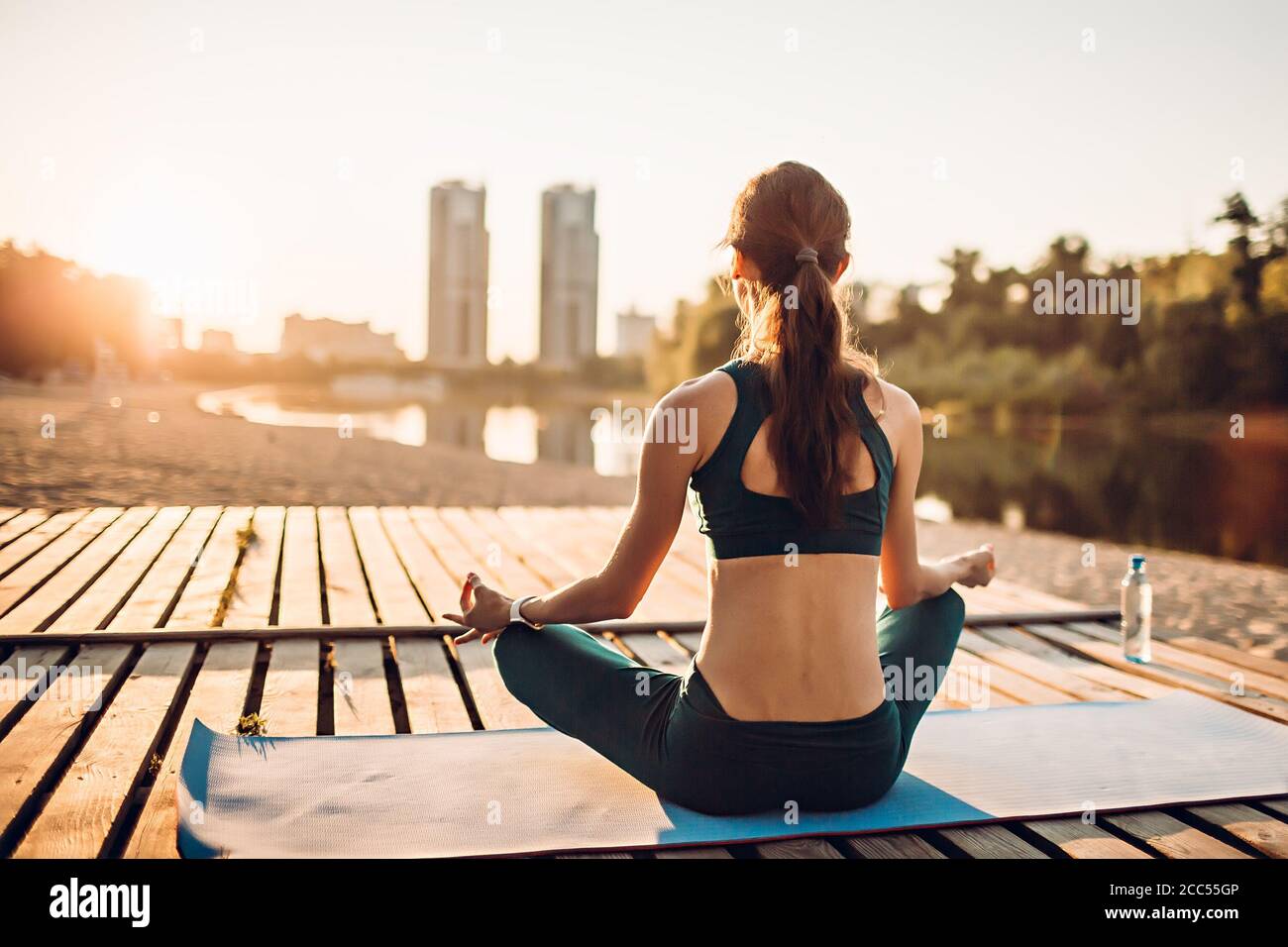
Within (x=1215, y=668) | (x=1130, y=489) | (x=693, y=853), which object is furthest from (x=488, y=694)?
(x=1130, y=489)

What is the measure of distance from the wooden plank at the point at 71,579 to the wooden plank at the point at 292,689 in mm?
889

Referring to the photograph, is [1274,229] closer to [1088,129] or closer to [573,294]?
[1088,129]

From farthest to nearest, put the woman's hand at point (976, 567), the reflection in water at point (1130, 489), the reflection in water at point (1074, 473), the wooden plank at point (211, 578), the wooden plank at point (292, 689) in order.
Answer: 1. the reflection in water at point (1074, 473)
2. the reflection in water at point (1130, 489)
3. the wooden plank at point (211, 578)
4. the wooden plank at point (292, 689)
5. the woman's hand at point (976, 567)

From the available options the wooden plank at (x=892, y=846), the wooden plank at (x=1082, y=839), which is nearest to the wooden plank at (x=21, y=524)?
the wooden plank at (x=892, y=846)

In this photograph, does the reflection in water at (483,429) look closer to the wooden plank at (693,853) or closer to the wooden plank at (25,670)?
the wooden plank at (25,670)

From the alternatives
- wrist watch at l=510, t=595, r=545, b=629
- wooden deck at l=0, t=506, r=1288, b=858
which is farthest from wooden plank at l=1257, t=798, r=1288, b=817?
wrist watch at l=510, t=595, r=545, b=629

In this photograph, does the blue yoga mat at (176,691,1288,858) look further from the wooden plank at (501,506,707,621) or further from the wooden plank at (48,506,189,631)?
the wooden plank at (48,506,189,631)

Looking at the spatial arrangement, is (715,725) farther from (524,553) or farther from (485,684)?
(524,553)

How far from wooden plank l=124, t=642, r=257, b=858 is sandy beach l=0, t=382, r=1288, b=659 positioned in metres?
3.39

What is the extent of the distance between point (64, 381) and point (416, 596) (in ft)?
22.3

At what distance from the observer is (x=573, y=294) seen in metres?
79.4

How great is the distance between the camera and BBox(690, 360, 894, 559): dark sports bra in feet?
5.84

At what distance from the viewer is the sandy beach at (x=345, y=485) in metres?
6.47

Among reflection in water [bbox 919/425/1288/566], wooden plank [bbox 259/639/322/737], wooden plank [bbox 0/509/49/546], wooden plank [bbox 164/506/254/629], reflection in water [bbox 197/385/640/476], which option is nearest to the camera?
wooden plank [bbox 259/639/322/737]
